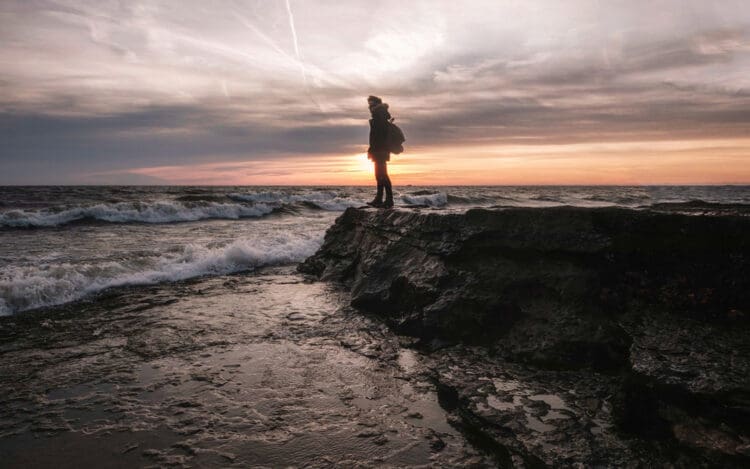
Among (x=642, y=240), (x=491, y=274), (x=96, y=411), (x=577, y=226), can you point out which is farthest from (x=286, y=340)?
(x=642, y=240)

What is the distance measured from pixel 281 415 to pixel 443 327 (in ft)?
6.73

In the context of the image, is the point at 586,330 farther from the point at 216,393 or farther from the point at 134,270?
the point at 134,270

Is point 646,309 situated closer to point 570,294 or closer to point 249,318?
point 570,294

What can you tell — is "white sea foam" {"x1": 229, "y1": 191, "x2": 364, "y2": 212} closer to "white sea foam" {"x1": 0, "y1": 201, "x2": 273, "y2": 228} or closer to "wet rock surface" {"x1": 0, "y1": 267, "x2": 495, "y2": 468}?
"white sea foam" {"x1": 0, "y1": 201, "x2": 273, "y2": 228}

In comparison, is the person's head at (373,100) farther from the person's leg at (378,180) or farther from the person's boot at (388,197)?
the person's boot at (388,197)

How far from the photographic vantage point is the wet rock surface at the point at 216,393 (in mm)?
2809

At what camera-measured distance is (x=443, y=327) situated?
4.63 m

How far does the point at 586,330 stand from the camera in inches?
150

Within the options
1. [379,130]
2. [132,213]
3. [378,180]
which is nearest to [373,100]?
[379,130]

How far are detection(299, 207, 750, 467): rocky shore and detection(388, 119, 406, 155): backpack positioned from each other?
3.86m

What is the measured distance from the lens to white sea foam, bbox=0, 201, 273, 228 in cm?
1812

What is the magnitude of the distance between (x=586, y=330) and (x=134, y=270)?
8.19 metres

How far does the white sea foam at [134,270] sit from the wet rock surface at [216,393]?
71cm

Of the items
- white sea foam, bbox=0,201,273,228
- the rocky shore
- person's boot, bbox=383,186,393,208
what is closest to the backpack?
person's boot, bbox=383,186,393,208
